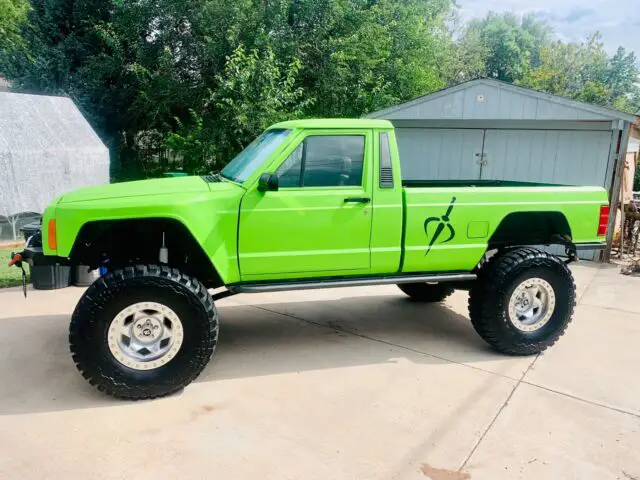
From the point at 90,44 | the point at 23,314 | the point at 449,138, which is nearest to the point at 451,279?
the point at 23,314

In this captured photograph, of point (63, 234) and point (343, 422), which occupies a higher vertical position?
point (63, 234)

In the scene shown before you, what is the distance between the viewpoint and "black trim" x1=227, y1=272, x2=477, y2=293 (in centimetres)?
414

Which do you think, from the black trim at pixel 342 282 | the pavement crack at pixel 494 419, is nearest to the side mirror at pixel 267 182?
the black trim at pixel 342 282

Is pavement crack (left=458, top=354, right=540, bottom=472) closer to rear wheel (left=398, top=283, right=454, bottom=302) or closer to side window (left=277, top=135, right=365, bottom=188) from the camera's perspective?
rear wheel (left=398, top=283, right=454, bottom=302)

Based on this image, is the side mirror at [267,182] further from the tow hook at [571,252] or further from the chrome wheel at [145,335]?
the tow hook at [571,252]

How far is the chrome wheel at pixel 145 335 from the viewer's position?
3.78m

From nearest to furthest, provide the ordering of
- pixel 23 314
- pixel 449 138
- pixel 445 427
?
pixel 445 427 → pixel 23 314 → pixel 449 138

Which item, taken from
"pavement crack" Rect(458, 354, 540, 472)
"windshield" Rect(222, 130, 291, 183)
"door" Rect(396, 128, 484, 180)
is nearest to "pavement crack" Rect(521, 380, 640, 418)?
"pavement crack" Rect(458, 354, 540, 472)

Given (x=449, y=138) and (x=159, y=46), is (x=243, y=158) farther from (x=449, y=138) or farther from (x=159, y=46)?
(x=159, y=46)

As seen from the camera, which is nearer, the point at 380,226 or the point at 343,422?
the point at 343,422

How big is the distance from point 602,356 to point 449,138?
646cm

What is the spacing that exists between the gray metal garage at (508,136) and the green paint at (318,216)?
4996mm

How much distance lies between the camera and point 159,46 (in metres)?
16.5

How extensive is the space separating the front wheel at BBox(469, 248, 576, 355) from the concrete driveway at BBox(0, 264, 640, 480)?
0.19 m
